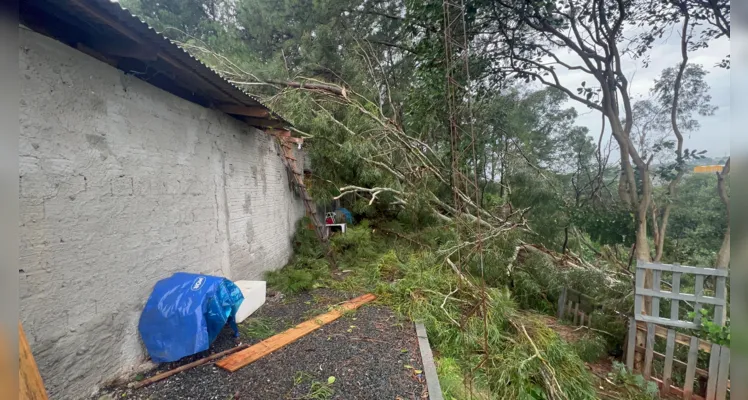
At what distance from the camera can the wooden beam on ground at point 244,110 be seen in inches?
163

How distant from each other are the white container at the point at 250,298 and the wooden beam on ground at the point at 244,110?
7.89 feet

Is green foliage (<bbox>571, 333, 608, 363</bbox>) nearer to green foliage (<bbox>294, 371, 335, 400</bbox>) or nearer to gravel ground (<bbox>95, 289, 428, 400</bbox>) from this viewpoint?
gravel ground (<bbox>95, 289, 428, 400</bbox>)

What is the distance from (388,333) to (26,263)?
314 centimetres

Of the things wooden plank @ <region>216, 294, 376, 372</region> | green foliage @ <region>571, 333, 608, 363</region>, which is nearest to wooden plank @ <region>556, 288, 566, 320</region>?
green foliage @ <region>571, 333, 608, 363</region>

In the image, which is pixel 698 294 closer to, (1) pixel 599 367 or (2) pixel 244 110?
(1) pixel 599 367

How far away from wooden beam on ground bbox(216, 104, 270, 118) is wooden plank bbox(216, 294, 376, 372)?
2.98 m

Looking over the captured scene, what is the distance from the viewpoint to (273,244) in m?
5.72

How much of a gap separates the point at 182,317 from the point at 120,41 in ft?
7.50

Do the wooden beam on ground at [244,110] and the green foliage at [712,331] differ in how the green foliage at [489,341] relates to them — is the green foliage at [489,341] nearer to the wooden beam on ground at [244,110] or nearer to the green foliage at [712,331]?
the green foliage at [712,331]

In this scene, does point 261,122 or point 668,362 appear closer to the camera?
point 668,362

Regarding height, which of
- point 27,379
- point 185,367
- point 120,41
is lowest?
point 185,367

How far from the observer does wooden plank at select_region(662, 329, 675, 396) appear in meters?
3.56

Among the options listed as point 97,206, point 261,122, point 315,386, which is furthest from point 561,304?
point 97,206

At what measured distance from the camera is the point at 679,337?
3568mm
